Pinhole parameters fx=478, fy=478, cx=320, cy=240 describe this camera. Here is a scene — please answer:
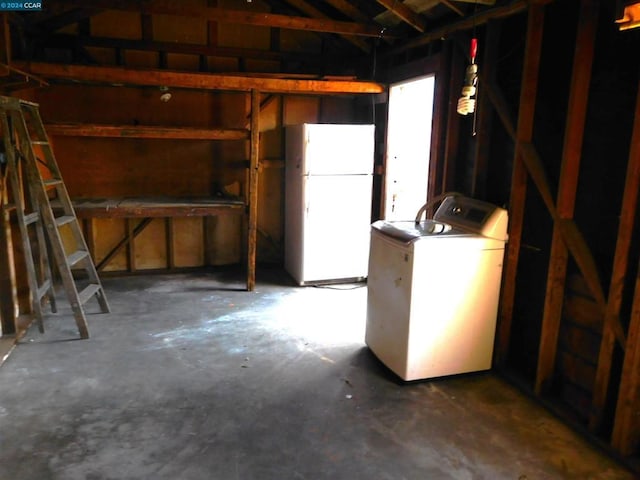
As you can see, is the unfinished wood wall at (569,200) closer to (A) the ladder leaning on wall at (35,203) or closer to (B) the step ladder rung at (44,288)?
(A) the ladder leaning on wall at (35,203)

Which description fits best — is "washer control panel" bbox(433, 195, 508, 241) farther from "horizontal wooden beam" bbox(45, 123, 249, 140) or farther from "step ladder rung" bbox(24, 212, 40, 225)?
"step ladder rung" bbox(24, 212, 40, 225)

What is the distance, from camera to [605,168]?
2557mm

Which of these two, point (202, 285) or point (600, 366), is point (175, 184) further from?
point (600, 366)

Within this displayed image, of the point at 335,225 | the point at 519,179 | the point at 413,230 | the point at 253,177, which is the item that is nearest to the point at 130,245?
the point at 253,177

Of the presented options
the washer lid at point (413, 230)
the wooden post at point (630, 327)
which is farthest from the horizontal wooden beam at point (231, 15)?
the wooden post at point (630, 327)

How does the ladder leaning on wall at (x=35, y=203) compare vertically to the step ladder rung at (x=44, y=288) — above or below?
above

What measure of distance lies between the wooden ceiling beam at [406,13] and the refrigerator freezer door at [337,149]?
3.63ft

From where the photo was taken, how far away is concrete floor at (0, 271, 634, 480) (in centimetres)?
224

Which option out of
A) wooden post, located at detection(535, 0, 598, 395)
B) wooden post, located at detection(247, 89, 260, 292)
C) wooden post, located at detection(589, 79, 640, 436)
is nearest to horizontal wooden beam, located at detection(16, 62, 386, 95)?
wooden post, located at detection(247, 89, 260, 292)

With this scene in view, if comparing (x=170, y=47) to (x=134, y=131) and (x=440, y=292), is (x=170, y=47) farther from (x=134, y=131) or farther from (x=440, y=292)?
(x=440, y=292)

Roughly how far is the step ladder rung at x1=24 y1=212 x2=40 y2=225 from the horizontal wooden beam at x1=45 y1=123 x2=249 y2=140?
2.95 ft

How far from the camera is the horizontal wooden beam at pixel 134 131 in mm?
4209

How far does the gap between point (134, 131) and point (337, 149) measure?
6.26 ft

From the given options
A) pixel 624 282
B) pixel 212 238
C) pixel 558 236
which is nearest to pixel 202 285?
pixel 212 238
